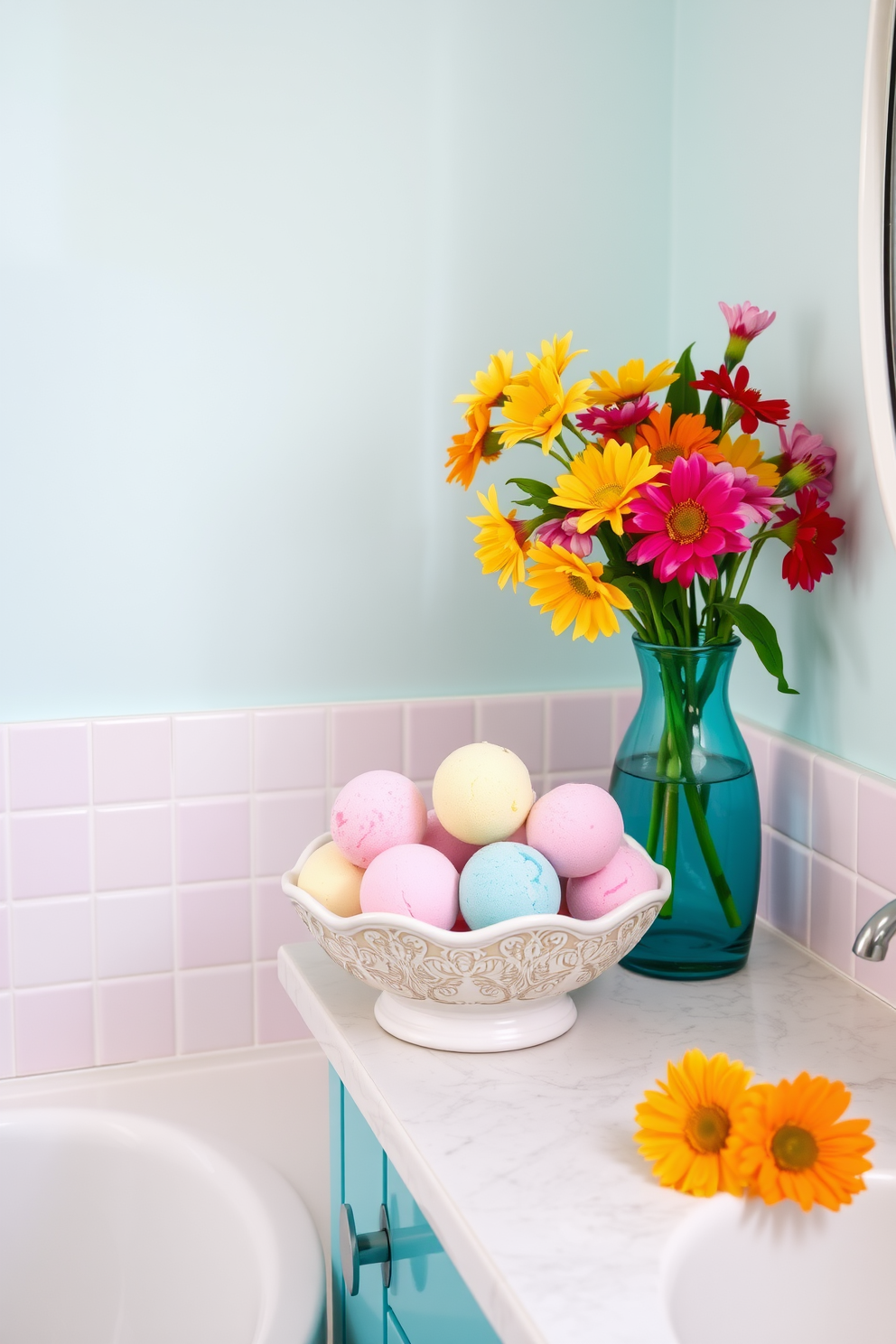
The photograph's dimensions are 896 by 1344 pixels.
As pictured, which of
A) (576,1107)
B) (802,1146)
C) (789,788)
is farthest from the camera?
(789,788)

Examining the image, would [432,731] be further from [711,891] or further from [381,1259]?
[381,1259]

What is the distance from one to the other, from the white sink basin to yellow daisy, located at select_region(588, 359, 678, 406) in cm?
64

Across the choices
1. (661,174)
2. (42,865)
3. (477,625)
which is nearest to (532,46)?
(661,174)

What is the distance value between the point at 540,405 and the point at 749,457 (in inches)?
7.7

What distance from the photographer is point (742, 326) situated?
1.01 metres

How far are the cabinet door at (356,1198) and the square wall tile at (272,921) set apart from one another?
1.10 feet

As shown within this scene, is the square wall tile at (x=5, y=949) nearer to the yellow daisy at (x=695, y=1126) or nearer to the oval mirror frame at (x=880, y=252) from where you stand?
the yellow daisy at (x=695, y=1126)

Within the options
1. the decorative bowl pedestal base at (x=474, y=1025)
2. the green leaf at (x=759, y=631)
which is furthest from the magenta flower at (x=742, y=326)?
the decorative bowl pedestal base at (x=474, y=1025)

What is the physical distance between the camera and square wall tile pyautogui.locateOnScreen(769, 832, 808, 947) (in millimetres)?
1089

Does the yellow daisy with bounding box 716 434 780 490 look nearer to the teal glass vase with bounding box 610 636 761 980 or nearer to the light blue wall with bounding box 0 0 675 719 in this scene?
the teal glass vase with bounding box 610 636 761 980

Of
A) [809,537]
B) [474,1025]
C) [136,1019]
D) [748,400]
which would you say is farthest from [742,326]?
[136,1019]

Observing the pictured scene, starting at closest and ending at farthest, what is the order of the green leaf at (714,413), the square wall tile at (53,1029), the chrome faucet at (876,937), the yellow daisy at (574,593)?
the chrome faucet at (876,937) → the yellow daisy at (574,593) → the green leaf at (714,413) → the square wall tile at (53,1029)

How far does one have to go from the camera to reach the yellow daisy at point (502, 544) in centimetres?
99

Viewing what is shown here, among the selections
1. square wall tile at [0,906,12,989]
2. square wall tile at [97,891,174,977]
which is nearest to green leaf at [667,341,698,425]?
square wall tile at [97,891,174,977]
